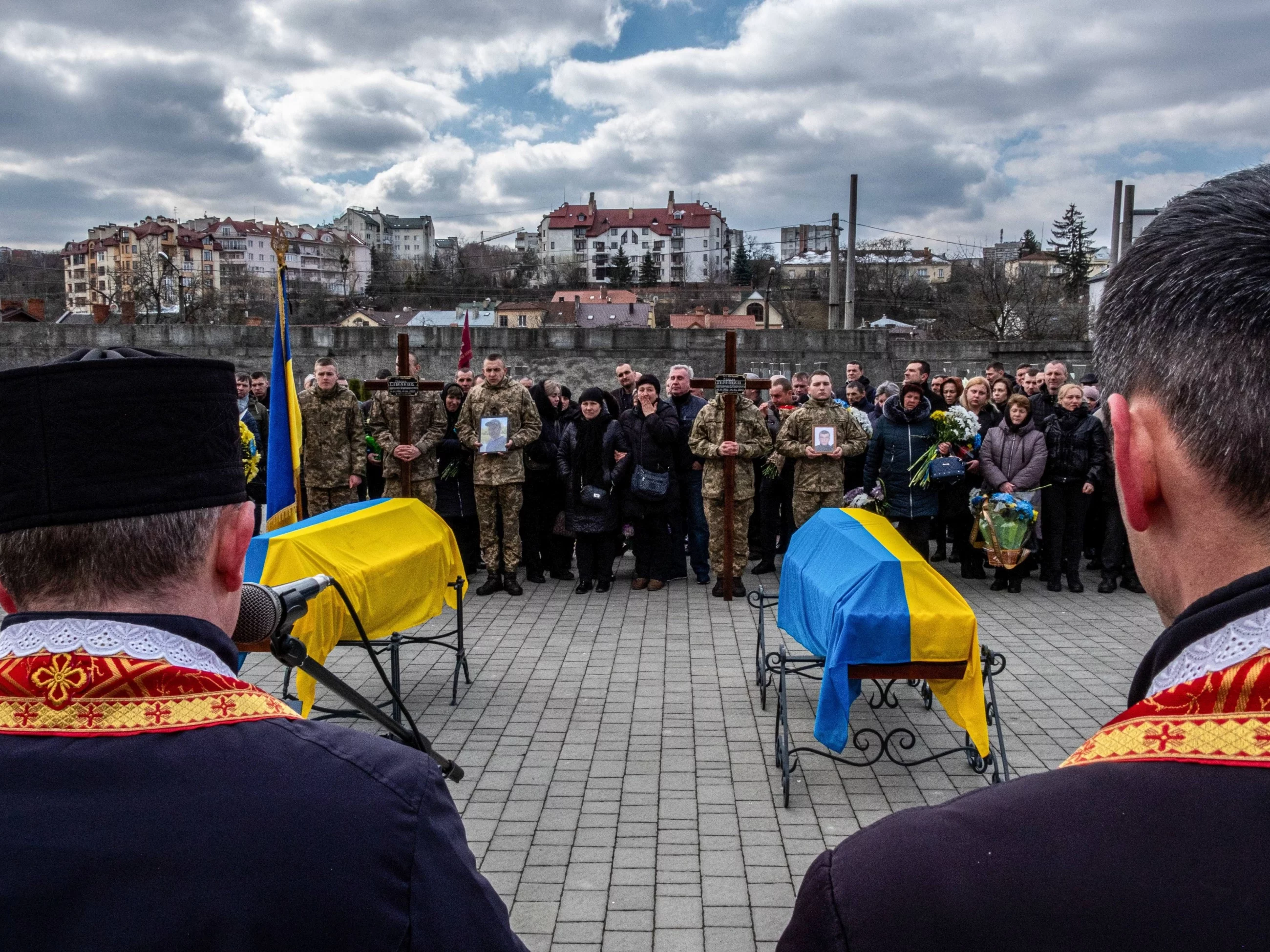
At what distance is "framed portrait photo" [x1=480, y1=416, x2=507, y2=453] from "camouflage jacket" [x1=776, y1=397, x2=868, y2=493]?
9.14ft

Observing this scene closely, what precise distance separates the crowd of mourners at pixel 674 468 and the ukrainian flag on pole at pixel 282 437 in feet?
7.57

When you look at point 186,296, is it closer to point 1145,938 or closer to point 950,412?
point 950,412

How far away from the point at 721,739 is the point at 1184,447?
5.30 meters

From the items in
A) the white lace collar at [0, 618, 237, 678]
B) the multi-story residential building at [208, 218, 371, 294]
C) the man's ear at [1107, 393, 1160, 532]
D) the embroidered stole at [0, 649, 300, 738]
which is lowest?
the embroidered stole at [0, 649, 300, 738]

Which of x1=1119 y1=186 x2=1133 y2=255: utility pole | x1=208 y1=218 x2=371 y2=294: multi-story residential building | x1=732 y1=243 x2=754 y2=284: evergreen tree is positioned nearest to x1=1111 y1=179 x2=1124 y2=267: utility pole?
x1=1119 y1=186 x2=1133 y2=255: utility pole

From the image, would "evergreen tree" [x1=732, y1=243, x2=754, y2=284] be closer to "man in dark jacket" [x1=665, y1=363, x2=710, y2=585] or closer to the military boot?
"man in dark jacket" [x1=665, y1=363, x2=710, y2=585]

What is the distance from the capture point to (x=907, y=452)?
10070 millimetres

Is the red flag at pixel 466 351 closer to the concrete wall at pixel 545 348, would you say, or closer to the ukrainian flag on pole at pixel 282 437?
the ukrainian flag on pole at pixel 282 437

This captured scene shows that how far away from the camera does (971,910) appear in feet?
3.08

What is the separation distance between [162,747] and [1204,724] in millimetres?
1167

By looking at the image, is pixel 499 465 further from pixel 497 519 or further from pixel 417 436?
pixel 417 436

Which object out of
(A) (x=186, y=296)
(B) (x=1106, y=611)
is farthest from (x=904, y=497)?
(A) (x=186, y=296)

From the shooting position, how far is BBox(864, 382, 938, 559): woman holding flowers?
10055mm

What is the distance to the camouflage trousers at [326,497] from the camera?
1039cm
